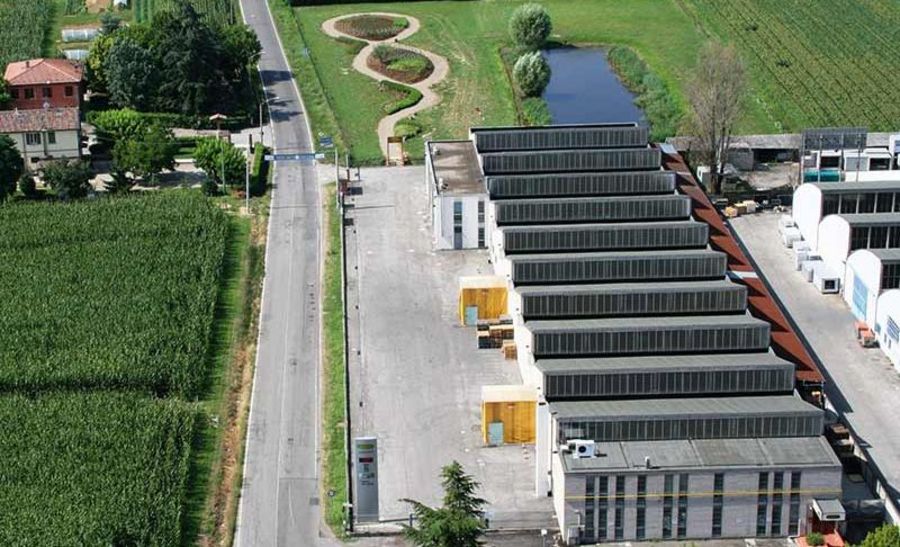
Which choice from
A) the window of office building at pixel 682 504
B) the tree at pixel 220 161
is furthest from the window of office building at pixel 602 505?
the tree at pixel 220 161

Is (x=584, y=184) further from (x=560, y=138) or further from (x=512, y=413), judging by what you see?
(x=512, y=413)

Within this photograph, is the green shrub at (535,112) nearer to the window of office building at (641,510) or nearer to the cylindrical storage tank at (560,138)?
the cylindrical storage tank at (560,138)

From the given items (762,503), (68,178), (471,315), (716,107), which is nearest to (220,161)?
(68,178)

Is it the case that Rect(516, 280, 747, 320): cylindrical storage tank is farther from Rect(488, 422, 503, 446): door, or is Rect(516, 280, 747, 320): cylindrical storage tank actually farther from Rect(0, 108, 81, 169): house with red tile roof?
Rect(0, 108, 81, 169): house with red tile roof

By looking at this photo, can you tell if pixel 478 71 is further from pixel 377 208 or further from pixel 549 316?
pixel 549 316

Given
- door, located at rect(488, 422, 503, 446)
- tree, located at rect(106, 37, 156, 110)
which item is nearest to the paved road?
door, located at rect(488, 422, 503, 446)

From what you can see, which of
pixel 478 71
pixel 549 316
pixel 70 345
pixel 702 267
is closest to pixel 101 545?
pixel 70 345
